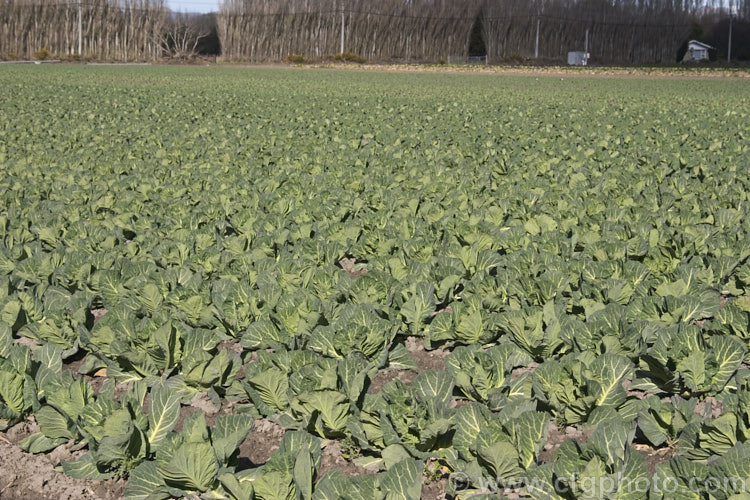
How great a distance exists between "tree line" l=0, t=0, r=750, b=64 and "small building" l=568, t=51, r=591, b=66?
2.69m

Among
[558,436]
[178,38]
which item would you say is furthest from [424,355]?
[178,38]

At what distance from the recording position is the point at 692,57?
63.3 meters

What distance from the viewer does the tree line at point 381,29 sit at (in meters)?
54.0

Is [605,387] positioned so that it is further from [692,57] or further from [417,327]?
[692,57]

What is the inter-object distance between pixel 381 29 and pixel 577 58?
1521 centimetres

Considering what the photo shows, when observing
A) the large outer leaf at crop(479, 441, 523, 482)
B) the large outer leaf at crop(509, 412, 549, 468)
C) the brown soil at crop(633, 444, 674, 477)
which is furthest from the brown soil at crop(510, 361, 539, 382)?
the large outer leaf at crop(479, 441, 523, 482)

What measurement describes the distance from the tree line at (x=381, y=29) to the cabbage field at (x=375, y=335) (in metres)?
50.2

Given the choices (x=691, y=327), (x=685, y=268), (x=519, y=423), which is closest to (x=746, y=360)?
(x=691, y=327)

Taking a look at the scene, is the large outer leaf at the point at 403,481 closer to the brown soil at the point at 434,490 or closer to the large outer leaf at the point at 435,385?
the brown soil at the point at 434,490

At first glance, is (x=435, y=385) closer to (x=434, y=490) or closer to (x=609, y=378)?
(x=434, y=490)

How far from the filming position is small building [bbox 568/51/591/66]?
173 ft

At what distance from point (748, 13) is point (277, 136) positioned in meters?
60.5

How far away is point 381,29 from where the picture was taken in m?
56.1

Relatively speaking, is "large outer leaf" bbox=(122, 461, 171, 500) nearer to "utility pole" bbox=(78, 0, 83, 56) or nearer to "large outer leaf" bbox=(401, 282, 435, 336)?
"large outer leaf" bbox=(401, 282, 435, 336)
